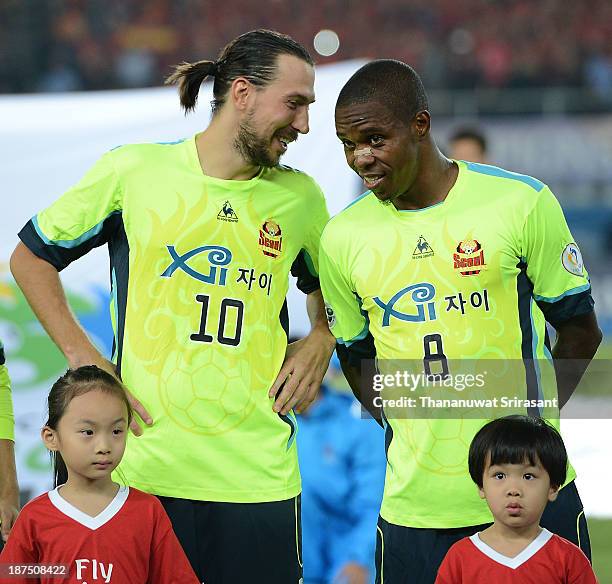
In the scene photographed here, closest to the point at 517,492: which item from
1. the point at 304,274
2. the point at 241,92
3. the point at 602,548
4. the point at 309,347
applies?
the point at 309,347

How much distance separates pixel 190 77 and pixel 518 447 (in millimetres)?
1547

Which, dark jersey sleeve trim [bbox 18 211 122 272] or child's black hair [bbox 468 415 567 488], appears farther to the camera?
dark jersey sleeve trim [bbox 18 211 122 272]

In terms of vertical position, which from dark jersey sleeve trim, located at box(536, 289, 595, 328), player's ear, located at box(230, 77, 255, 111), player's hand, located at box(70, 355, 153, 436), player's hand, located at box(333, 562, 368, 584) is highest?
player's ear, located at box(230, 77, 255, 111)

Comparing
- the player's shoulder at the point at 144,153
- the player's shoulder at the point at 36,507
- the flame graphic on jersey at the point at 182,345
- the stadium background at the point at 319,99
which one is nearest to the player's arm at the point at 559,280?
the stadium background at the point at 319,99

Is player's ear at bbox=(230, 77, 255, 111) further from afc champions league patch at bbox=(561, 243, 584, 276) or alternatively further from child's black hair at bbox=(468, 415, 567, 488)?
child's black hair at bbox=(468, 415, 567, 488)

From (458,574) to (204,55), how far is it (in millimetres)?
15443

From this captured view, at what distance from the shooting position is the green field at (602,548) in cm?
656

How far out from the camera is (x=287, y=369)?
11.7 feet

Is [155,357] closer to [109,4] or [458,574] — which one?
[458,574]

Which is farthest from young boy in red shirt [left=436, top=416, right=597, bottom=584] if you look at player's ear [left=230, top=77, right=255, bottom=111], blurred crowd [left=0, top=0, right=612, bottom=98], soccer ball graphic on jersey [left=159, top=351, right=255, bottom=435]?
blurred crowd [left=0, top=0, right=612, bottom=98]

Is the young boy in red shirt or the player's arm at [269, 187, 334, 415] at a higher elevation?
the player's arm at [269, 187, 334, 415]

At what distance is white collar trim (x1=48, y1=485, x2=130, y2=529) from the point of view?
3119 millimetres

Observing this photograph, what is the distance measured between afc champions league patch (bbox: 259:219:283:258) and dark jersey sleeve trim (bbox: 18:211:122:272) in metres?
0.44

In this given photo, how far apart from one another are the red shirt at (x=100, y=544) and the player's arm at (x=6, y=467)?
350mm
